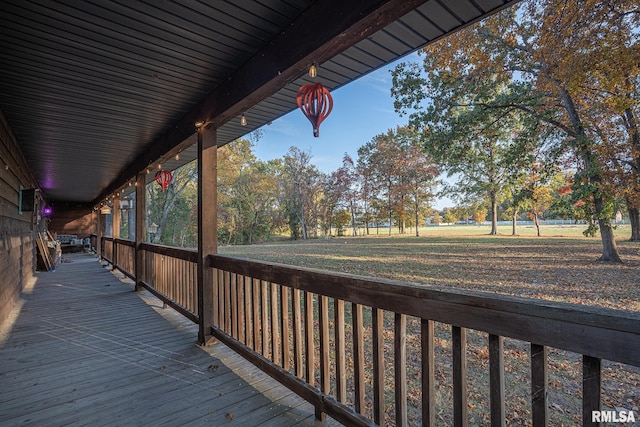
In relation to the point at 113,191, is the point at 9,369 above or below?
below

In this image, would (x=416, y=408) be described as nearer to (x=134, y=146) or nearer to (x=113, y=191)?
(x=134, y=146)

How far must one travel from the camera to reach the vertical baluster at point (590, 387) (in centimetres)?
95

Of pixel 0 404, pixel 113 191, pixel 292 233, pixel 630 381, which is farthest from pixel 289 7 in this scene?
pixel 292 233

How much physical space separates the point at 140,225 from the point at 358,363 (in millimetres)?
5348

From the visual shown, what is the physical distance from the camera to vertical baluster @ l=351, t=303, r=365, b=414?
1663 mm

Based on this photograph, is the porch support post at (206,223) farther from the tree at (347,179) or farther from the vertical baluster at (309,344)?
the tree at (347,179)

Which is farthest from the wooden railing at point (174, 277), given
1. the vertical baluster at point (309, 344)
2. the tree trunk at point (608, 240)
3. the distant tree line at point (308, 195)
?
the distant tree line at point (308, 195)

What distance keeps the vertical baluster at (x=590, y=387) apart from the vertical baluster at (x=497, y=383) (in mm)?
240

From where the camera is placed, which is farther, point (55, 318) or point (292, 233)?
point (292, 233)

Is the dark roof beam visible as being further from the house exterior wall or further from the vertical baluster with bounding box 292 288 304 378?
the house exterior wall

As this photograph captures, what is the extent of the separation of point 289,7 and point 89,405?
2860mm

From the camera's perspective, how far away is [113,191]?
27.8 ft

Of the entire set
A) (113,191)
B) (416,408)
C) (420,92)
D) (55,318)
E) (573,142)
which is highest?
(420,92)

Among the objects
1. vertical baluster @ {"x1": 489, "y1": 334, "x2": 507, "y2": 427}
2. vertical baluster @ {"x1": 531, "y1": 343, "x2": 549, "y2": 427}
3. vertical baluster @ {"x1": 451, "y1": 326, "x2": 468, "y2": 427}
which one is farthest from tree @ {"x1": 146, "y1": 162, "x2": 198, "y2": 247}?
vertical baluster @ {"x1": 531, "y1": 343, "x2": 549, "y2": 427}
